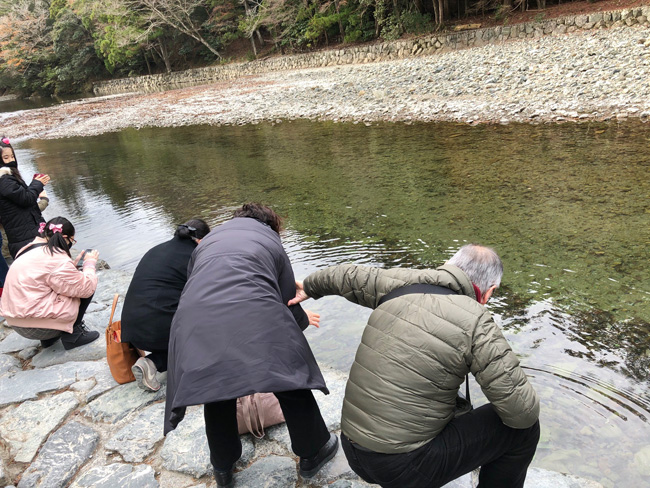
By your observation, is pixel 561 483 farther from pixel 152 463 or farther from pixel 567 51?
pixel 567 51

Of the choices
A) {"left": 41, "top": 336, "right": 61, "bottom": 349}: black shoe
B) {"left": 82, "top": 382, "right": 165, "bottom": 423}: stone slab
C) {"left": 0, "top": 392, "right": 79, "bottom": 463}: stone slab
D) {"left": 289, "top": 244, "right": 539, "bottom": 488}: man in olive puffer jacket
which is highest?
{"left": 289, "top": 244, "right": 539, "bottom": 488}: man in olive puffer jacket

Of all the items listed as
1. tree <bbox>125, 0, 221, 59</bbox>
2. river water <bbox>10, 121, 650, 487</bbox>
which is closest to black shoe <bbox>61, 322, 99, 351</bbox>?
→ river water <bbox>10, 121, 650, 487</bbox>

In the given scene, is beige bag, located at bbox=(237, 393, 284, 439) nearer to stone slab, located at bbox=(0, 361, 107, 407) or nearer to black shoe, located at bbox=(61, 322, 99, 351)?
stone slab, located at bbox=(0, 361, 107, 407)

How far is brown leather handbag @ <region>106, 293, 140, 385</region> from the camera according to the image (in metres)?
3.04

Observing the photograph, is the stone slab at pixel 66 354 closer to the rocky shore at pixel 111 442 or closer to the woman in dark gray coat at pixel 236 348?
the rocky shore at pixel 111 442

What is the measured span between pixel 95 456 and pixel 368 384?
1.85m

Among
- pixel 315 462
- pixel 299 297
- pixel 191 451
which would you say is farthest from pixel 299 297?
pixel 191 451

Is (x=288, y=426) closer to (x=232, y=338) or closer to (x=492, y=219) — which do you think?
(x=232, y=338)

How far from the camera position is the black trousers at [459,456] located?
5.58 feet

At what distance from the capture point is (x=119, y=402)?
118 inches

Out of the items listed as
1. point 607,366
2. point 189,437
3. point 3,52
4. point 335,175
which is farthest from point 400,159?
point 3,52

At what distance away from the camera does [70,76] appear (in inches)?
1682

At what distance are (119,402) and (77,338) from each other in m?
1.00

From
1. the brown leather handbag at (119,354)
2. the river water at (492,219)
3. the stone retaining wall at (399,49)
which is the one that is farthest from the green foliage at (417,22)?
the brown leather handbag at (119,354)
